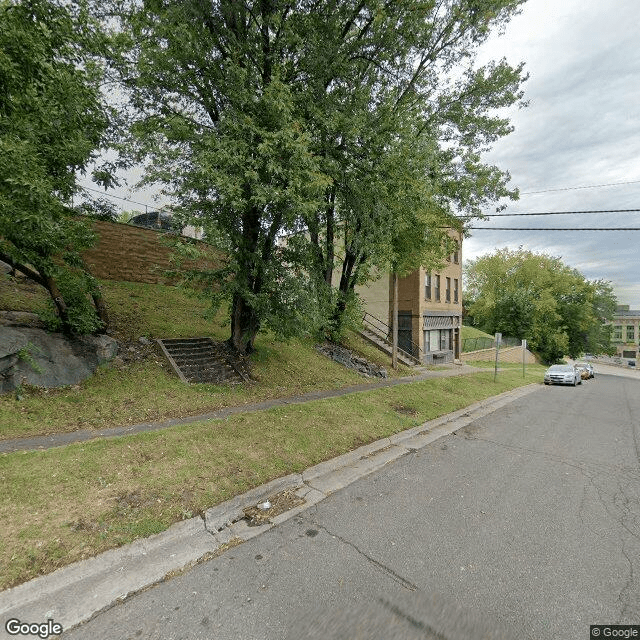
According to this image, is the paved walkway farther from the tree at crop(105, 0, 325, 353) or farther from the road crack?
the road crack

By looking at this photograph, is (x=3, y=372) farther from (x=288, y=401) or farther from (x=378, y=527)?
(x=378, y=527)

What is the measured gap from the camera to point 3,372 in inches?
247

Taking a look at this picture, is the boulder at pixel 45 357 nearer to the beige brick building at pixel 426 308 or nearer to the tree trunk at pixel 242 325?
the tree trunk at pixel 242 325

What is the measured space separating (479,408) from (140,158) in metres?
11.9

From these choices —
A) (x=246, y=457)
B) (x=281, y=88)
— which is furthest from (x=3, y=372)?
(x=281, y=88)

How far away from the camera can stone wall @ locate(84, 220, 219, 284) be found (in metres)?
13.7

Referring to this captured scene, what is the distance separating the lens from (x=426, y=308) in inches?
846

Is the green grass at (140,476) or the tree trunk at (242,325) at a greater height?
the tree trunk at (242,325)

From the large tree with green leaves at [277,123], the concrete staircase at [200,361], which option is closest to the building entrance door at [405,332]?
the large tree with green leaves at [277,123]

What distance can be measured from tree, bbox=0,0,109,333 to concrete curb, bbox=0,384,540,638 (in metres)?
5.24

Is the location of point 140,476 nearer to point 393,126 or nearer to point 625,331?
point 393,126

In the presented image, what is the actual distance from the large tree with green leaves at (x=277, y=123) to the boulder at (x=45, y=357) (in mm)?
3227

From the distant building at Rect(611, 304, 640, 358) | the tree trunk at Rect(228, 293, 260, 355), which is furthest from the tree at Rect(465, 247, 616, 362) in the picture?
the distant building at Rect(611, 304, 640, 358)

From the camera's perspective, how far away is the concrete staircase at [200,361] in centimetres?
866
